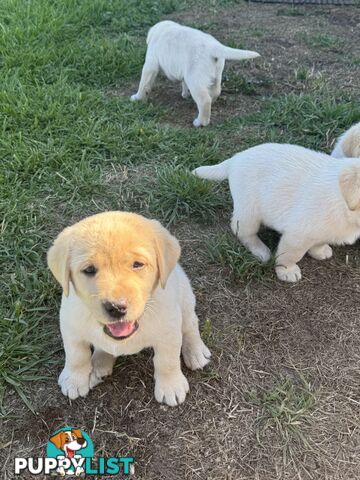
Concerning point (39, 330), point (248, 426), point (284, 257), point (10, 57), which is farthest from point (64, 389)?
point (10, 57)

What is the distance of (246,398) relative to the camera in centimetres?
315

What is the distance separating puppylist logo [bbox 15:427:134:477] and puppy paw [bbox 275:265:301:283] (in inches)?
70.0

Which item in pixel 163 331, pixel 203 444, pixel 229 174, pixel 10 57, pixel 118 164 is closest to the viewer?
pixel 163 331

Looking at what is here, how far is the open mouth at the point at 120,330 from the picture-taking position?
8.16ft

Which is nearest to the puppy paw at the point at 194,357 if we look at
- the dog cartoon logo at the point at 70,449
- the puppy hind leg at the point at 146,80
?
the dog cartoon logo at the point at 70,449

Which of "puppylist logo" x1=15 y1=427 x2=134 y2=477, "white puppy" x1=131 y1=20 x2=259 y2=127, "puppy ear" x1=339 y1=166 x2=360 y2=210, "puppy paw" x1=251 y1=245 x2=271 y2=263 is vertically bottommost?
"puppylist logo" x1=15 y1=427 x2=134 y2=477

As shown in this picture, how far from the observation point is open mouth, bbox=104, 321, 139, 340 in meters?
2.49

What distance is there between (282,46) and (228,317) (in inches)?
215

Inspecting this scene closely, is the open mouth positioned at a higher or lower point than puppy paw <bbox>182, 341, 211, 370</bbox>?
higher

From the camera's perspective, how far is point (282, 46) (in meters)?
7.74

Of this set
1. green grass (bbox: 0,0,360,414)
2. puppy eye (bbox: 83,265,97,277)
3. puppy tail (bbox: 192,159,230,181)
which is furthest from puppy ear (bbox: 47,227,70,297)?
puppy tail (bbox: 192,159,230,181)

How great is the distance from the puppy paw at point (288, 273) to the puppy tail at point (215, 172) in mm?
922

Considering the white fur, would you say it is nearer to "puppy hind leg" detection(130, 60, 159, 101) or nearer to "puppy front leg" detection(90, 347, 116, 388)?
"puppy front leg" detection(90, 347, 116, 388)

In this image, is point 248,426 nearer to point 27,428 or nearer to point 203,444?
point 203,444
